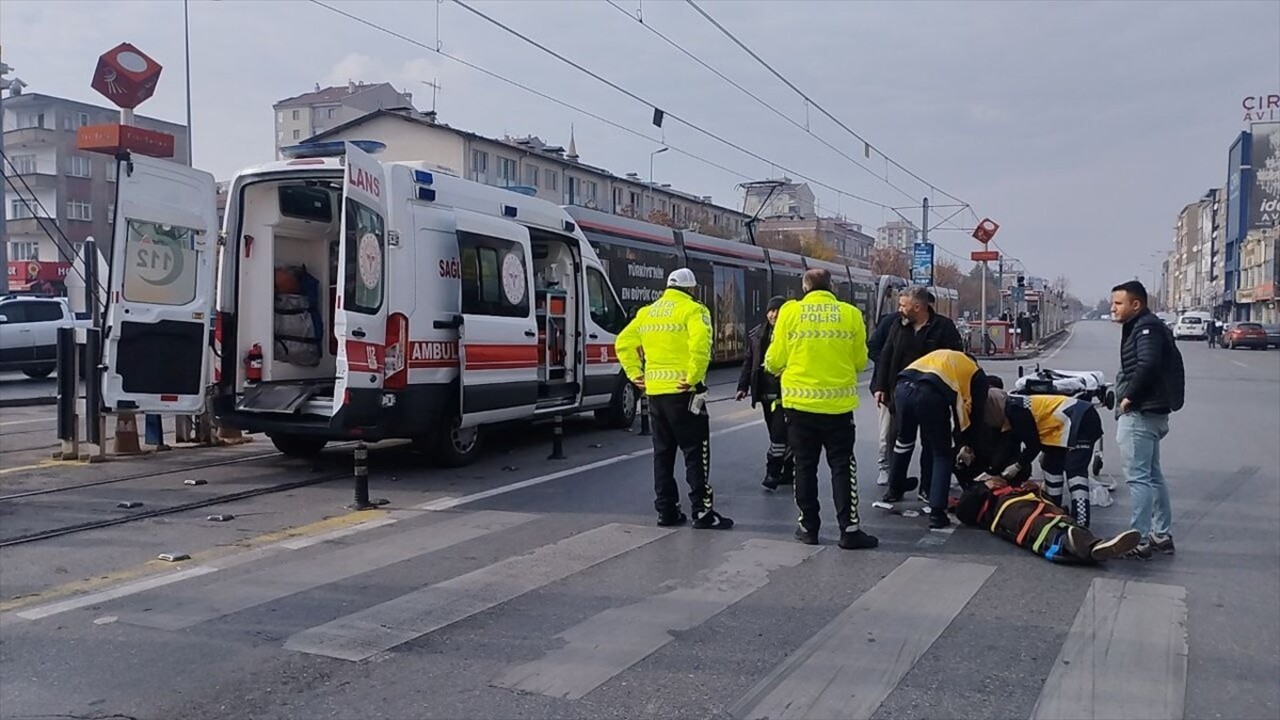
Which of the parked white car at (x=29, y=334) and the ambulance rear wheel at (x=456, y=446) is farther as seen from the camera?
the parked white car at (x=29, y=334)

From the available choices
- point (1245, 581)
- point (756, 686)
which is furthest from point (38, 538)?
point (1245, 581)

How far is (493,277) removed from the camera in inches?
416

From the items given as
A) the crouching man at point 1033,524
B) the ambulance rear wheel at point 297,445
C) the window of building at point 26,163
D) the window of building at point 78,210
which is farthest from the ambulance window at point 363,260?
the window of building at point 26,163

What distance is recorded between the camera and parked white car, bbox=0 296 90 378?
22438 millimetres

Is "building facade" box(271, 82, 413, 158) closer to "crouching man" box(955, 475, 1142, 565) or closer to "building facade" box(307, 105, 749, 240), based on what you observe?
"building facade" box(307, 105, 749, 240)

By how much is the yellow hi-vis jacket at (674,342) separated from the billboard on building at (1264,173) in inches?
3653

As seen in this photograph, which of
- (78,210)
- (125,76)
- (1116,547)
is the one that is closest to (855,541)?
(1116,547)

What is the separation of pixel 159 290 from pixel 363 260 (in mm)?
2246

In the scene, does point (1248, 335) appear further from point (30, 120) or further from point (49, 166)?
point (30, 120)

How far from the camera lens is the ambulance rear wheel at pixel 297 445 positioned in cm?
1066

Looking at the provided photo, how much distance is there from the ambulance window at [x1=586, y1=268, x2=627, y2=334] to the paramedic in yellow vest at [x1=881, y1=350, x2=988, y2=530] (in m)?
5.55

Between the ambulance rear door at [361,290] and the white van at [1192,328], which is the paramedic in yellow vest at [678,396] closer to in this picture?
the ambulance rear door at [361,290]

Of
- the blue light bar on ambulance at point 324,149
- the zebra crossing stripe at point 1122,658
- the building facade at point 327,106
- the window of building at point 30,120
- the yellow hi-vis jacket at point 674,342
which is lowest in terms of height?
the zebra crossing stripe at point 1122,658

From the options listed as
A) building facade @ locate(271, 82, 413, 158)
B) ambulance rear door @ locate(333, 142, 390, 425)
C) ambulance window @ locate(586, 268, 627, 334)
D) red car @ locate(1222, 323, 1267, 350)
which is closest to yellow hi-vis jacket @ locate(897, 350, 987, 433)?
ambulance rear door @ locate(333, 142, 390, 425)
